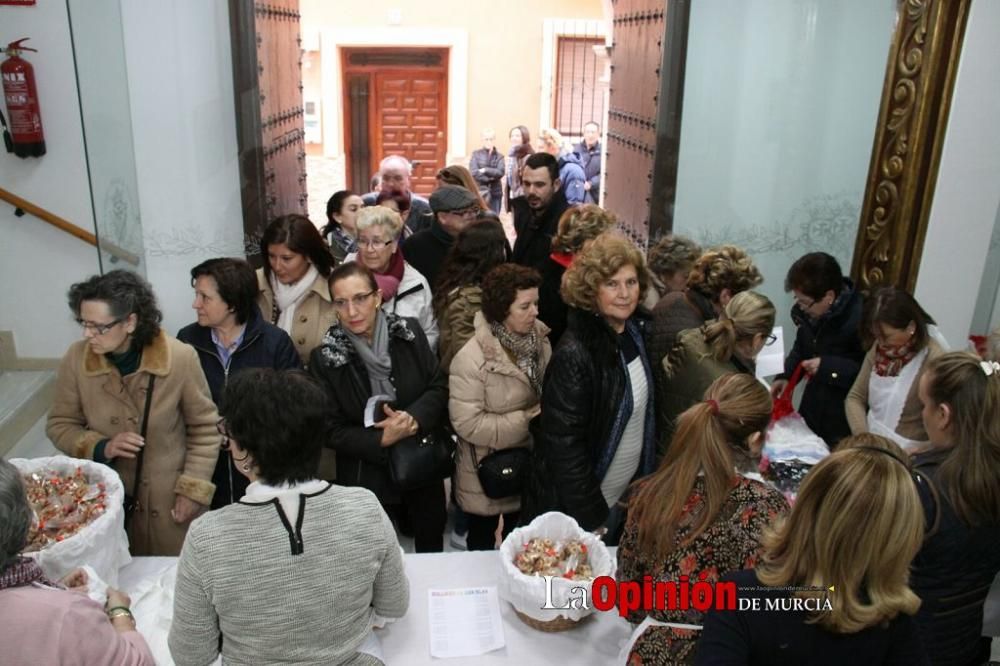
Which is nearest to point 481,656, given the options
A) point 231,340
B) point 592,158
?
point 231,340

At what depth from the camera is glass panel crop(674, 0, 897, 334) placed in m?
4.73

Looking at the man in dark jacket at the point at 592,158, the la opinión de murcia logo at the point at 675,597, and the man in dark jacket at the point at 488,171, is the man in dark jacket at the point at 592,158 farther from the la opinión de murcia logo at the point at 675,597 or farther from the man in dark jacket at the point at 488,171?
the la opinión de murcia logo at the point at 675,597

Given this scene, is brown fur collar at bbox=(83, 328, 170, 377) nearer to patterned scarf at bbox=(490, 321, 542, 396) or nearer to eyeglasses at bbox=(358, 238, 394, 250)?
eyeglasses at bbox=(358, 238, 394, 250)

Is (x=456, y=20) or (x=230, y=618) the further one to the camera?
(x=456, y=20)

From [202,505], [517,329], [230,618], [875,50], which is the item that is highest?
[875,50]

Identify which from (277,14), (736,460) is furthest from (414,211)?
(736,460)

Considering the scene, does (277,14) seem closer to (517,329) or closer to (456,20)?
(517,329)

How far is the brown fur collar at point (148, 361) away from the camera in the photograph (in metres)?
2.63

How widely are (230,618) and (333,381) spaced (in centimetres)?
127

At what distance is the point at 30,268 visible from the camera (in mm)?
4977

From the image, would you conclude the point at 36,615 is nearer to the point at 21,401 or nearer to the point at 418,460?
the point at 418,460

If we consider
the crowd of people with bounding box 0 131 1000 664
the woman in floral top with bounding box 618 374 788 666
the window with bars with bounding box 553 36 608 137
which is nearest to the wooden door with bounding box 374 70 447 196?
the window with bars with bounding box 553 36 608 137

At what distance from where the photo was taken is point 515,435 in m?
2.97

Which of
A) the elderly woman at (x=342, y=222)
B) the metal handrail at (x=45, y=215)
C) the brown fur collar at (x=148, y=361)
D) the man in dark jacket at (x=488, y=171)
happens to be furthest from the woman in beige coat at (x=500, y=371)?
the man in dark jacket at (x=488, y=171)
